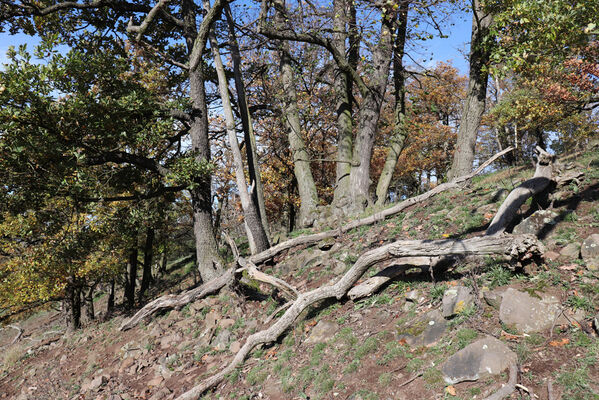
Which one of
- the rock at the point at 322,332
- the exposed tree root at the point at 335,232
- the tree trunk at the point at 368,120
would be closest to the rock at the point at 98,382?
the exposed tree root at the point at 335,232

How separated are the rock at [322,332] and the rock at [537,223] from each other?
11.4ft

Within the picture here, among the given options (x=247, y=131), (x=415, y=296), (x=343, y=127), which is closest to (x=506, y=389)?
(x=415, y=296)

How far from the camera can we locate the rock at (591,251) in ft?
13.8

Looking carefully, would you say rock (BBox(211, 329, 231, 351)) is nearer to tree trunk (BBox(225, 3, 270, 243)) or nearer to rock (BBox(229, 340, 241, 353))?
rock (BBox(229, 340, 241, 353))

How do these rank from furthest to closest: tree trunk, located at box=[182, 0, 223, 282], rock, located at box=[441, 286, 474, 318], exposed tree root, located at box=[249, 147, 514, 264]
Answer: tree trunk, located at box=[182, 0, 223, 282] < exposed tree root, located at box=[249, 147, 514, 264] < rock, located at box=[441, 286, 474, 318]

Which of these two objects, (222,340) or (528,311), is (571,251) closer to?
(528,311)

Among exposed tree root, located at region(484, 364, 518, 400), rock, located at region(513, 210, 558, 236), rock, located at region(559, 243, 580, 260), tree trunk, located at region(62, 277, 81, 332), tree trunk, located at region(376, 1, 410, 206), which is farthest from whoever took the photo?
tree trunk, located at region(62, 277, 81, 332)

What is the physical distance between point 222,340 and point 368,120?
8061mm

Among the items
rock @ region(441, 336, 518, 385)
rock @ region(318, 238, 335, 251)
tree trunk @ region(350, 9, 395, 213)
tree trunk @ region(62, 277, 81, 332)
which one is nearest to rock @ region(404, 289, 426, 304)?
rock @ region(441, 336, 518, 385)

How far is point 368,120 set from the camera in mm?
11148

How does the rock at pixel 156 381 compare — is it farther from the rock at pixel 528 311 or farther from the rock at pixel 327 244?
the rock at pixel 528 311

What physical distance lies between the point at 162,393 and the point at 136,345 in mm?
2452

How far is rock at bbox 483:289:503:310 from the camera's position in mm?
4273

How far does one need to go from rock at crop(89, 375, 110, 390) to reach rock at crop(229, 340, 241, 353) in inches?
110
